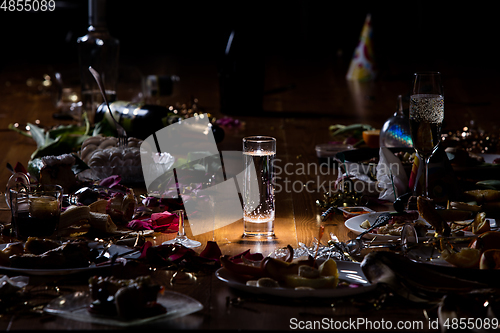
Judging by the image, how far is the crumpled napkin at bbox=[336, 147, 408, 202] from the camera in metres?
1.46

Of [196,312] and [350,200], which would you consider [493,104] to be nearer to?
[350,200]

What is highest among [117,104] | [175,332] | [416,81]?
[416,81]

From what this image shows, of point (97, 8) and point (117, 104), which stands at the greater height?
point (97, 8)

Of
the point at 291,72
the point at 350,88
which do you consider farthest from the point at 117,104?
the point at 291,72

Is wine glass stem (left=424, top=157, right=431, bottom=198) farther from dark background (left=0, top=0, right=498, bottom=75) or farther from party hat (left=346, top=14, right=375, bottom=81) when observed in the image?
dark background (left=0, top=0, right=498, bottom=75)

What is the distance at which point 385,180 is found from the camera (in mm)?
1482

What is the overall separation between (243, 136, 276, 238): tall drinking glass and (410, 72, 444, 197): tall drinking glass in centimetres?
30

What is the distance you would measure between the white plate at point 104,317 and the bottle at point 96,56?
63.8 inches

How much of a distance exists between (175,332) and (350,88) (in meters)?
2.88

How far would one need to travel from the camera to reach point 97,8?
7.95 feet

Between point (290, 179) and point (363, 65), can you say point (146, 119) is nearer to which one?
point (290, 179)

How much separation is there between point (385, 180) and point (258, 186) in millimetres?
404

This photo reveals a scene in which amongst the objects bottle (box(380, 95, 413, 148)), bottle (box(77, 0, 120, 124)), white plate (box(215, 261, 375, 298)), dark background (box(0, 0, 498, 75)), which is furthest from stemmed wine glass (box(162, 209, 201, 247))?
dark background (box(0, 0, 498, 75))

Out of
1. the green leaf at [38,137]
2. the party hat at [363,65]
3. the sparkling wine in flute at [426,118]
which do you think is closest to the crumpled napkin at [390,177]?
the sparkling wine in flute at [426,118]
